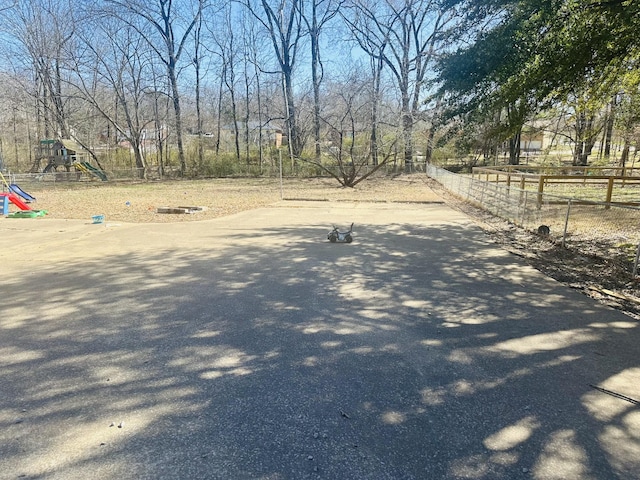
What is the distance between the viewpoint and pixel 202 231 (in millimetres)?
10000

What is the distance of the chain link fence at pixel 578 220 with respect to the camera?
7.68 meters

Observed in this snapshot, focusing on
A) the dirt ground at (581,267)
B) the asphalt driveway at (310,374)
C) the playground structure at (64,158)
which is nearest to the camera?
the asphalt driveway at (310,374)

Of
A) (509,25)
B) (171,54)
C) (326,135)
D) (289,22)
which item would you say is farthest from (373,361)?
(289,22)

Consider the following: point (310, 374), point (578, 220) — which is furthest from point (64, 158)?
point (310, 374)

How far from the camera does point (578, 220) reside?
10164 millimetres

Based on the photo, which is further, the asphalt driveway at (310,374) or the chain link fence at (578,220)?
the chain link fence at (578,220)

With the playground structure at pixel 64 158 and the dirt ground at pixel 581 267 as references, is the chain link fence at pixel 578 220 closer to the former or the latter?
the dirt ground at pixel 581 267

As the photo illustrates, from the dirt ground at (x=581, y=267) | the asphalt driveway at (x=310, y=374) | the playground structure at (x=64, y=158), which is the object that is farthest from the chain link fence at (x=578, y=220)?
the playground structure at (x=64, y=158)

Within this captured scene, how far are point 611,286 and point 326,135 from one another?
32.4m

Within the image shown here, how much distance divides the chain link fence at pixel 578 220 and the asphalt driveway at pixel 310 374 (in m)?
2.24

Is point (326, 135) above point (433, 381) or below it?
above

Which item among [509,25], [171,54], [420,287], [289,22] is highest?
[289,22]

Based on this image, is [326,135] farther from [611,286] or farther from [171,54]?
[611,286]

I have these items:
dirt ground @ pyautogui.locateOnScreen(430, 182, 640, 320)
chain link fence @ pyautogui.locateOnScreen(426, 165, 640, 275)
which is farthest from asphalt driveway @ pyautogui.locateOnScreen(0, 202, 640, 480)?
chain link fence @ pyautogui.locateOnScreen(426, 165, 640, 275)
